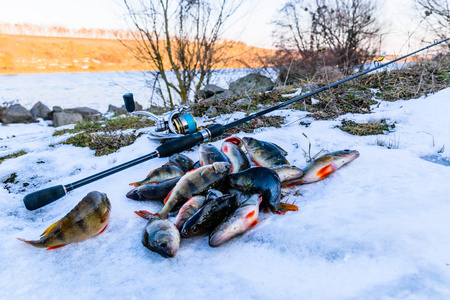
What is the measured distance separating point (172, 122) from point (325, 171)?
176 centimetres

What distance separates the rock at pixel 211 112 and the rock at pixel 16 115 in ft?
36.1

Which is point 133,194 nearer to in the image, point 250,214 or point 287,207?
point 250,214

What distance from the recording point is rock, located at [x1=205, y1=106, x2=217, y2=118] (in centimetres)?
425

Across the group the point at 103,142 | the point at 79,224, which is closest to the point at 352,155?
the point at 79,224

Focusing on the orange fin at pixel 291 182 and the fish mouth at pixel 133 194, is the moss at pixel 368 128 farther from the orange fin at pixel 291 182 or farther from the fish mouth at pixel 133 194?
the fish mouth at pixel 133 194

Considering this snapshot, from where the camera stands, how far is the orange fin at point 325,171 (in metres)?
2.08

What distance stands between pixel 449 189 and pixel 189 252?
163 centimetres

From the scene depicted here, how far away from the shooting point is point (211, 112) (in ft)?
14.2

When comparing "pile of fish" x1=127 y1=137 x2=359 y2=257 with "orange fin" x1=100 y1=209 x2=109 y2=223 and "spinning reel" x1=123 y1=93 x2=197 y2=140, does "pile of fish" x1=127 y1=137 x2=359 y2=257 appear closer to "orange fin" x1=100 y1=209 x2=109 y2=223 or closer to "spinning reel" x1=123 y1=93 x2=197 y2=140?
"orange fin" x1=100 y1=209 x2=109 y2=223

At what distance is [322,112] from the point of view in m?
3.76

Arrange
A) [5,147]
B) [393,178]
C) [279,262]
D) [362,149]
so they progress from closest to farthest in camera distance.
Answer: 1. [279,262]
2. [393,178]
3. [362,149]
4. [5,147]

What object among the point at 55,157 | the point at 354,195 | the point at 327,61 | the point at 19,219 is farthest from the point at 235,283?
the point at 327,61

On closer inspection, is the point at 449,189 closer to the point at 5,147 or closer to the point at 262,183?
the point at 262,183

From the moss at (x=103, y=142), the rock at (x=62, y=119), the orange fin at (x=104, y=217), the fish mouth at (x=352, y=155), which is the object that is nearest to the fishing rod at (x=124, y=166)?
the orange fin at (x=104, y=217)
